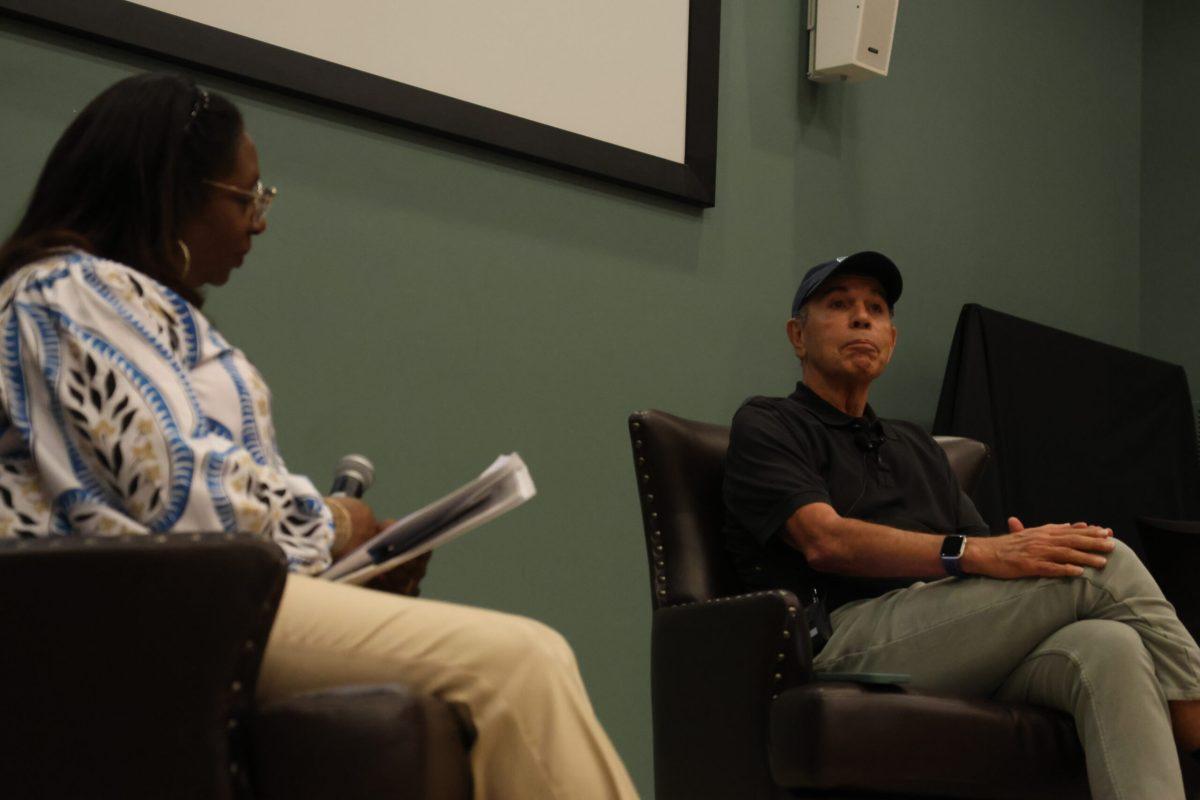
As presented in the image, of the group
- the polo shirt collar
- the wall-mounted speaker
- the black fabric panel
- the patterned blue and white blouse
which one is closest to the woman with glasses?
the patterned blue and white blouse

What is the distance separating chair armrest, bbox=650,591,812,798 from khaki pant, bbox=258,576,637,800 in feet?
2.53

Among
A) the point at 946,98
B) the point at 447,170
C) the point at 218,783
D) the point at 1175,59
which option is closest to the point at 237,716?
the point at 218,783

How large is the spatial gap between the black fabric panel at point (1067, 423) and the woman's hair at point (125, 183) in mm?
2703

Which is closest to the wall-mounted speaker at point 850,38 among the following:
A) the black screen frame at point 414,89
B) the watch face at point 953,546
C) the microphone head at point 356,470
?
the black screen frame at point 414,89

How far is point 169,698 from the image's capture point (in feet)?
4.40

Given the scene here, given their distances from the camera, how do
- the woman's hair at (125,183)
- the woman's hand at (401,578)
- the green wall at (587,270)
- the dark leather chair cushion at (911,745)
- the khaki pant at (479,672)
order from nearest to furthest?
the khaki pant at (479,672) < the woman's hair at (125,183) < the woman's hand at (401,578) < the dark leather chair cushion at (911,745) < the green wall at (587,270)

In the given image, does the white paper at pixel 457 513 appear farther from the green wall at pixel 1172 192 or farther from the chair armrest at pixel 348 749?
the green wall at pixel 1172 192

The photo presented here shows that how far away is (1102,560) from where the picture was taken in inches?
87.4

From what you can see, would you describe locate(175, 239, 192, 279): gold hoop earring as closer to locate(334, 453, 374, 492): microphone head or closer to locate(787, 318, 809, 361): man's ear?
locate(334, 453, 374, 492): microphone head

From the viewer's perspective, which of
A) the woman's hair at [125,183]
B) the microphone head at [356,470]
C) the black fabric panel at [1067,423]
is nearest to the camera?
the woman's hair at [125,183]

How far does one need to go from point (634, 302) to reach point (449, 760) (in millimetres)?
2005

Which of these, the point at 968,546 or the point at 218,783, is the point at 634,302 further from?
the point at 218,783

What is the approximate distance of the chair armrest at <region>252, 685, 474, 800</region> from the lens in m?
1.37

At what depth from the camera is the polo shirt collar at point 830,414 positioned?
2736mm
